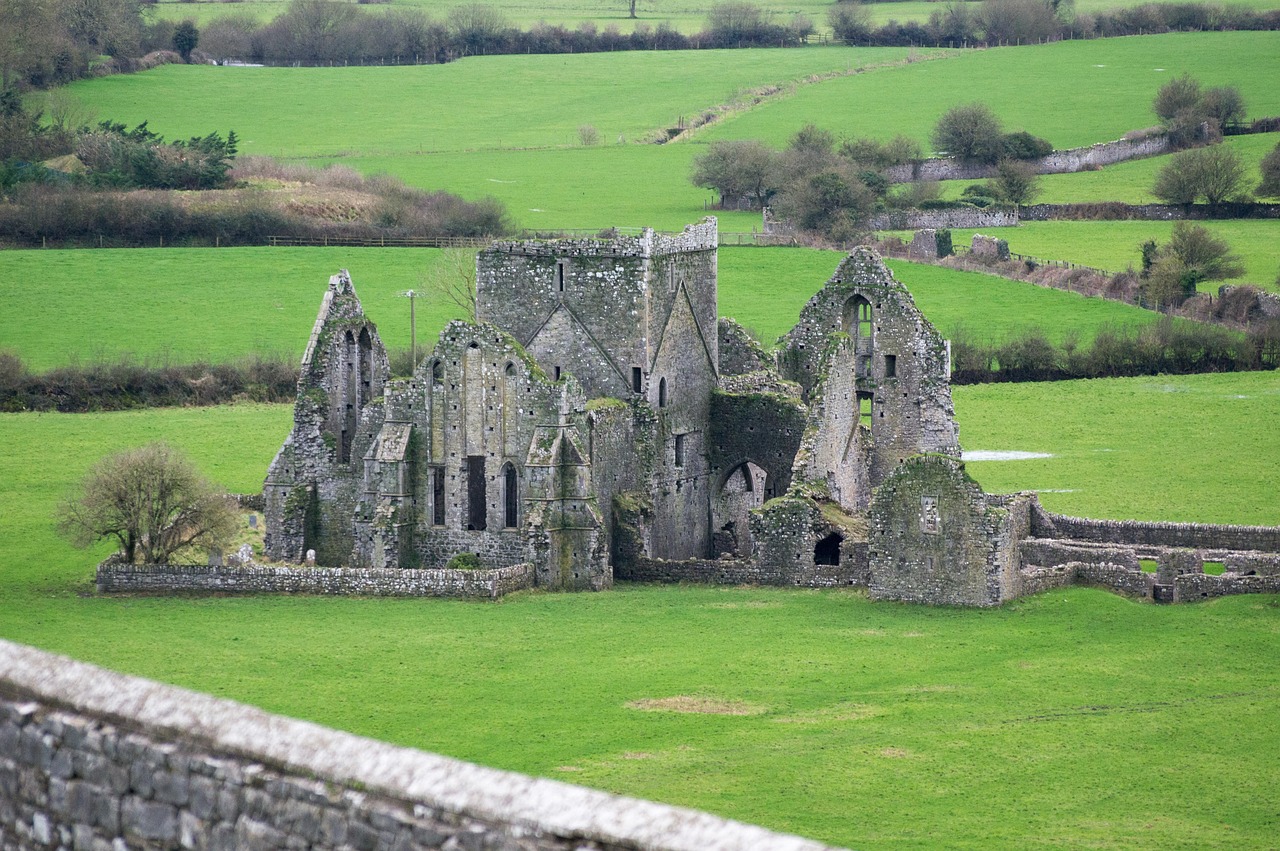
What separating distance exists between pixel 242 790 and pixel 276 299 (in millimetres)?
76740

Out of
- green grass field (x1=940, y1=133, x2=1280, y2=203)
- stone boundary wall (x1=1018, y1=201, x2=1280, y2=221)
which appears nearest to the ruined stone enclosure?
stone boundary wall (x1=1018, y1=201, x2=1280, y2=221)

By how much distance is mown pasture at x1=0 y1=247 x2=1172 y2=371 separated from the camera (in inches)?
3086

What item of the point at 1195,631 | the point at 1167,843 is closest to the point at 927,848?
the point at 1167,843

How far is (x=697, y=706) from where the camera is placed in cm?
Result: 3434

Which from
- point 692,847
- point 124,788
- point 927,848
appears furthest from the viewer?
point 927,848

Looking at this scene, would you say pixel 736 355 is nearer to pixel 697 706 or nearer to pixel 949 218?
pixel 697 706

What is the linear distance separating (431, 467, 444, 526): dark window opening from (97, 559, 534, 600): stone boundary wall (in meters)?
3.02

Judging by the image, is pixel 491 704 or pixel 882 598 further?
pixel 882 598

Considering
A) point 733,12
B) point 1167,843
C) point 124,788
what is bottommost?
point 1167,843

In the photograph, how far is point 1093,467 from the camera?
59562mm

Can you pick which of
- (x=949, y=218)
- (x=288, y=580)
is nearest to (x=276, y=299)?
(x=949, y=218)

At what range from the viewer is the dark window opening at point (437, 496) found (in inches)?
1869

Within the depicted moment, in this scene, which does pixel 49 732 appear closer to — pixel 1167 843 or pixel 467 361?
pixel 1167 843

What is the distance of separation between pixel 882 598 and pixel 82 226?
58.2 metres
